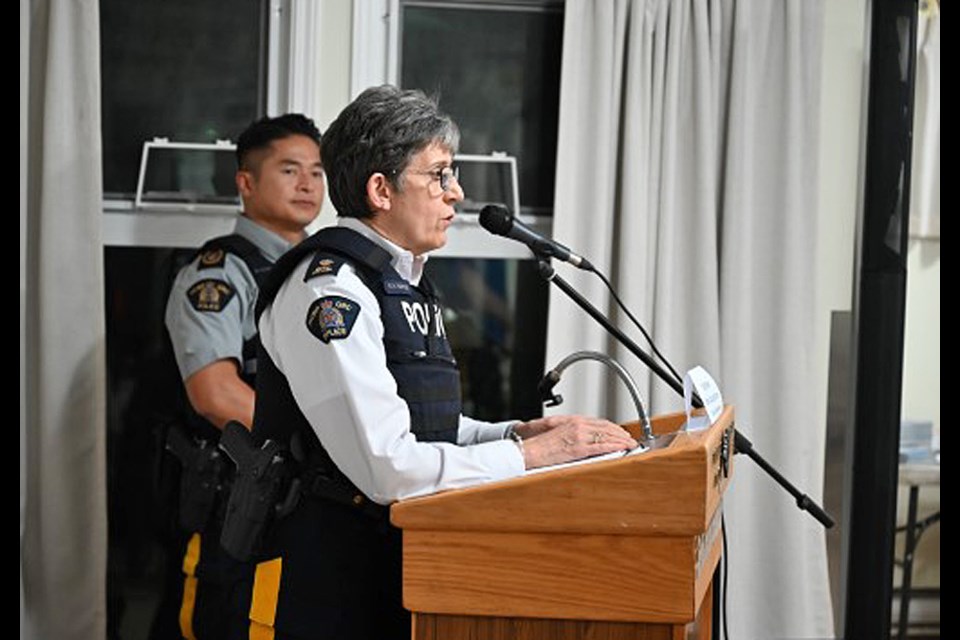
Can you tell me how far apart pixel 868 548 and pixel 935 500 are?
1538 mm

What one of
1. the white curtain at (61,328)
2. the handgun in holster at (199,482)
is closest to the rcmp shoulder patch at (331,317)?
the handgun in holster at (199,482)

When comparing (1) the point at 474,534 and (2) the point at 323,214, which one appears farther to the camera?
(2) the point at 323,214

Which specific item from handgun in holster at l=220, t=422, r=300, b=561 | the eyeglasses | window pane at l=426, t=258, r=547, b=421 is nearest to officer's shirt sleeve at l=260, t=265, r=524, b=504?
handgun in holster at l=220, t=422, r=300, b=561

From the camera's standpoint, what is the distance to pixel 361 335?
1.97m

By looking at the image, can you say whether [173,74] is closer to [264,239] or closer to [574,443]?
[264,239]

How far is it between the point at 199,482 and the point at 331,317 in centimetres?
113

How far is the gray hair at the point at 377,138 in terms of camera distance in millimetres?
2148

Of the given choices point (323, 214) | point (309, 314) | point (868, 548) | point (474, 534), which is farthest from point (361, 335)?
point (323, 214)

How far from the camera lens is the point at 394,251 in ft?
7.09

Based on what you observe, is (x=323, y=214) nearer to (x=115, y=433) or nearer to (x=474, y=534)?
(x=115, y=433)

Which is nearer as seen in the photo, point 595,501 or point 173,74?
point 595,501

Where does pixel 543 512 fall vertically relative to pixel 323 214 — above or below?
below

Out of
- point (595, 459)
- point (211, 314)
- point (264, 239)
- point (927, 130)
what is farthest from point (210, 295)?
point (927, 130)

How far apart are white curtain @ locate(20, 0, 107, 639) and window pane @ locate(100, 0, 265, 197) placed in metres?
0.22
